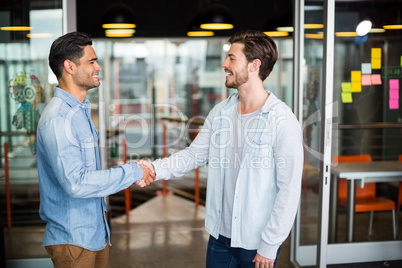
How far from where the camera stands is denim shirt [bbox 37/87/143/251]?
173 cm

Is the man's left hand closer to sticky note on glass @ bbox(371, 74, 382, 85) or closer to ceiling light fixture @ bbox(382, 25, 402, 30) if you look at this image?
sticky note on glass @ bbox(371, 74, 382, 85)

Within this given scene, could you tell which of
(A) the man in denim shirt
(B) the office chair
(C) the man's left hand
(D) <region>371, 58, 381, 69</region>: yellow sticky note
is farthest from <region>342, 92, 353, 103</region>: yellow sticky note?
(A) the man in denim shirt

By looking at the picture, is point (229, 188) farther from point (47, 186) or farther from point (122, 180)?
point (47, 186)

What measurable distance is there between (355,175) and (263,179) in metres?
1.94

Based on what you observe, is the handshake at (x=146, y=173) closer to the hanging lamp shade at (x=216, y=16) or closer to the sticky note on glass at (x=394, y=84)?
the sticky note on glass at (x=394, y=84)

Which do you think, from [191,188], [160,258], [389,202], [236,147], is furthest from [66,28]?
[191,188]

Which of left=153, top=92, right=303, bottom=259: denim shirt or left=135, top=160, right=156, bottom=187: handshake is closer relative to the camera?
left=153, top=92, right=303, bottom=259: denim shirt

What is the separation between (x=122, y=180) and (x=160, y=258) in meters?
1.97

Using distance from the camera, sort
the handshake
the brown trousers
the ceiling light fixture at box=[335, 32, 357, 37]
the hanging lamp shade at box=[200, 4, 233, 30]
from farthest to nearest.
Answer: the hanging lamp shade at box=[200, 4, 233, 30] < the ceiling light fixture at box=[335, 32, 357, 37] < the handshake < the brown trousers

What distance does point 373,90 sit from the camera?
3.48 meters

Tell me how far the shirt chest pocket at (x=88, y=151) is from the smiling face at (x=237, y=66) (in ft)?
2.24

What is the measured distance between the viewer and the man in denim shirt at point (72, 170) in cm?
174

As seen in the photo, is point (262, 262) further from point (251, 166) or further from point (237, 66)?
point (237, 66)

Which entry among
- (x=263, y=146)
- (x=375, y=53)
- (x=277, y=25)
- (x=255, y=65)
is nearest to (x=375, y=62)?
(x=375, y=53)
